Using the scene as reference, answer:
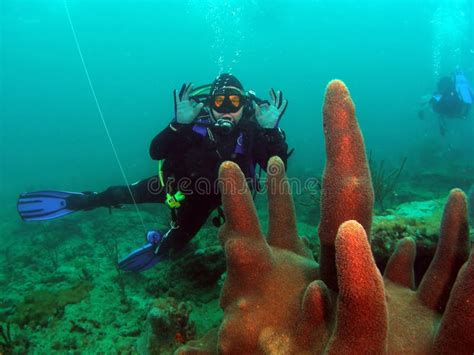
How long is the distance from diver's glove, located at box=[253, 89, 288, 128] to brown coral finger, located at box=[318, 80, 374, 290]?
10.3 ft

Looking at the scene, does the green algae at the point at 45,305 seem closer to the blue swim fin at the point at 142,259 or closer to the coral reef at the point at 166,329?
the blue swim fin at the point at 142,259

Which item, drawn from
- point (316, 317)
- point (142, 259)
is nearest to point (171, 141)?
point (142, 259)

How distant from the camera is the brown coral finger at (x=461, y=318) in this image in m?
1.39

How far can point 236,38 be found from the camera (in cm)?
11869

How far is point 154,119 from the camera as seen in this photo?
114m

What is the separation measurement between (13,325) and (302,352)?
4.43 metres

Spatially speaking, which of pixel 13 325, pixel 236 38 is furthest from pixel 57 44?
pixel 13 325

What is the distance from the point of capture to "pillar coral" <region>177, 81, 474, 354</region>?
1.39 m

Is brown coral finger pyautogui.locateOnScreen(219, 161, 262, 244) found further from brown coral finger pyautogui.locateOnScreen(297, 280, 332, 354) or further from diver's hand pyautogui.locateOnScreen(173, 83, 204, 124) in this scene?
diver's hand pyautogui.locateOnScreen(173, 83, 204, 124)

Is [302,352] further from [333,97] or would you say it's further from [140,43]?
[140,43]

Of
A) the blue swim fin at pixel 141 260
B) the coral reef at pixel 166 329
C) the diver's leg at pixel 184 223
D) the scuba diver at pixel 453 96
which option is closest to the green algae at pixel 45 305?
the blue swim fin at pixel 141 260

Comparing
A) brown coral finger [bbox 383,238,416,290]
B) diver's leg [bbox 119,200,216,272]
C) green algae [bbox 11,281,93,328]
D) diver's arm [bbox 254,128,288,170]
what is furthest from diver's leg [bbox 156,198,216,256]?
brown coral finger [bbox 383,238,416,290]

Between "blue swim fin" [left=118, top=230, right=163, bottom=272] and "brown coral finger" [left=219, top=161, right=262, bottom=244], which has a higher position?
"brown coral finger" [left=219, top=161, right=262, bottom=244]

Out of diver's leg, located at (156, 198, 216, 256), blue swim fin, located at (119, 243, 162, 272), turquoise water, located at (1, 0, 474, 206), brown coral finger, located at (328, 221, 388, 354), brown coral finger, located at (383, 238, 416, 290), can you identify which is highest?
turquoise water, located at (1, 0, 474, 206)
